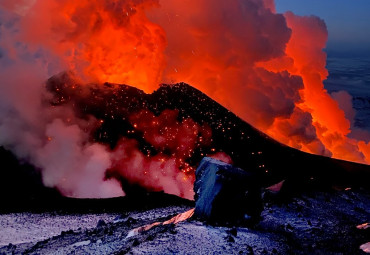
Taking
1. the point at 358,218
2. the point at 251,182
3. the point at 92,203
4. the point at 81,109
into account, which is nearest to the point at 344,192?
the point at 358,218

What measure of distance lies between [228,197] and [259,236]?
82 centimetres

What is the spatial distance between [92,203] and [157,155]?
5.20 metres

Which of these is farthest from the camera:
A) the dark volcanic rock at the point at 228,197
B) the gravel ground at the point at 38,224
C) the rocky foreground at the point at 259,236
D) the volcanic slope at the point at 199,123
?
the volcanic slope at the point at 199,123

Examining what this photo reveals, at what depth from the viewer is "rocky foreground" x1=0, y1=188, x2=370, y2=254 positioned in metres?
4.75

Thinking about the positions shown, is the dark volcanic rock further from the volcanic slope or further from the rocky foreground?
the volcanic slope

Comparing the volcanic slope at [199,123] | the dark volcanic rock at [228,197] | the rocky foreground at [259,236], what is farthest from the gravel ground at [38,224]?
the volcanic slope at [199,123]

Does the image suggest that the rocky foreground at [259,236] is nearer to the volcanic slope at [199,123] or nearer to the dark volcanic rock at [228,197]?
the dark volcanic rock at [228,197]

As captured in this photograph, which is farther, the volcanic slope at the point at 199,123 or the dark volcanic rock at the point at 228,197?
the volcanic slope at the point at 199,123

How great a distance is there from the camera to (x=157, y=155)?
14320 mm

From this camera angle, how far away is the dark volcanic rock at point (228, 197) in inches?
221

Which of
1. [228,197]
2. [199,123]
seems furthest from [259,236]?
[199,123]

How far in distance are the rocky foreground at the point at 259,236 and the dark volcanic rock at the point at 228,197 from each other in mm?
219

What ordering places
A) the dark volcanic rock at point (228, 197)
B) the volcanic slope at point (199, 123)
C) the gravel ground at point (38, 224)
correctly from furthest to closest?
the volcanic slope at point (199, 123) → the gravel ground at point (38, 224) → the dark volcanic rock at point (228, 197)

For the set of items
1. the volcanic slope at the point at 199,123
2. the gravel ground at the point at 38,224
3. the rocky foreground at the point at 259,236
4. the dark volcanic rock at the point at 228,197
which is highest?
the volcanic slope at the point at 199,123
